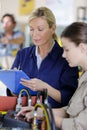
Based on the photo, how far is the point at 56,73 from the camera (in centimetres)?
158

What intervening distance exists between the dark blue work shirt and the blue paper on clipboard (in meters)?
0.18

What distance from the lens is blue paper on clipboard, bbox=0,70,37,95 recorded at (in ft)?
4.51

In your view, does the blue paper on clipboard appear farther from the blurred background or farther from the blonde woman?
the blurred background

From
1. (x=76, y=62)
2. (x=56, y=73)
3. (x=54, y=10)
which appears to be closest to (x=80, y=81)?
(x=76, y=62)

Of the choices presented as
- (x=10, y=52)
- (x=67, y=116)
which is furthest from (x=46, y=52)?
(x=10, y=52)

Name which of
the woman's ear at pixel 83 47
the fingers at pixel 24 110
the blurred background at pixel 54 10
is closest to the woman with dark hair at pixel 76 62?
the woman's ear at pixel 83 47

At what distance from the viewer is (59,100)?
5.07 feet

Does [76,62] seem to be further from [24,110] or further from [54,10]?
[54,10]

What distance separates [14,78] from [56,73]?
0.28 metres

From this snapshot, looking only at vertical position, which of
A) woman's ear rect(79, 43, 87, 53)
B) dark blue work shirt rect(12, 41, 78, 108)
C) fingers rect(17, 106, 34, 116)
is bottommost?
fingers rect(17, 106, 34, 116)

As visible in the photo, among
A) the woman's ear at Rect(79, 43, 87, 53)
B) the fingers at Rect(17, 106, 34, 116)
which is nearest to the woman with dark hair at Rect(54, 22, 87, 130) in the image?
the woman's ear at Rect(79, 43, 87, 53)

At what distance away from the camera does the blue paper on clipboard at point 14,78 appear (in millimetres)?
1376

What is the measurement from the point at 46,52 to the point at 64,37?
1.05 feet

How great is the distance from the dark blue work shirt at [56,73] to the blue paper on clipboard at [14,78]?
6.9 inches
